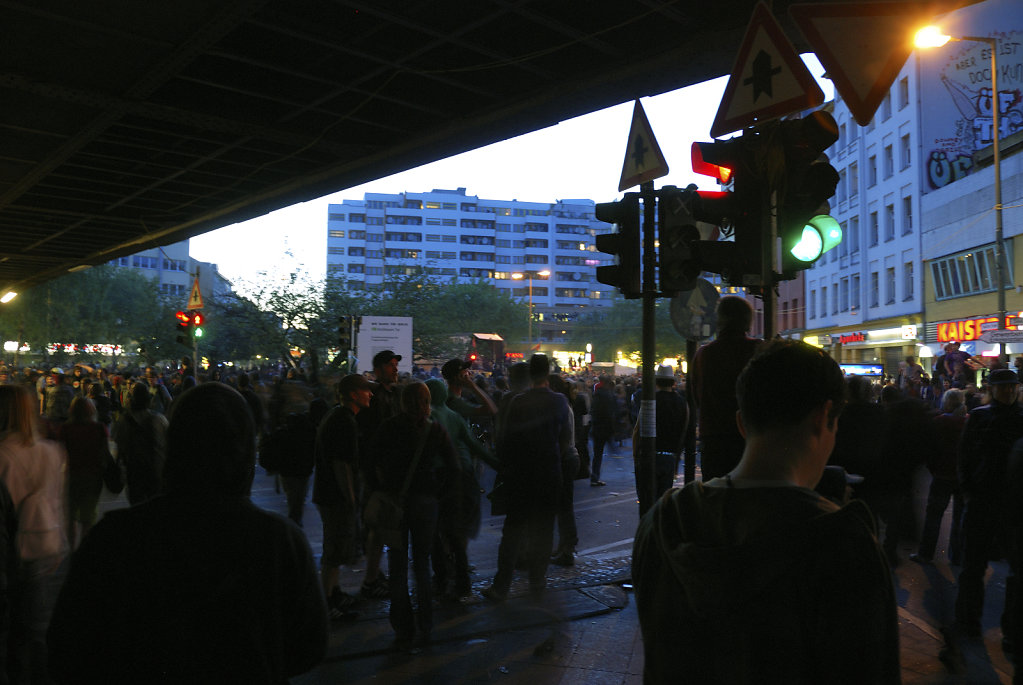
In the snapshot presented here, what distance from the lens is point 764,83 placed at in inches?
189

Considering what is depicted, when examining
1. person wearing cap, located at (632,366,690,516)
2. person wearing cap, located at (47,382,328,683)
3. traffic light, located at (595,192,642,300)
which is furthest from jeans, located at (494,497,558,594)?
person wearing cap, located at (47,382,328,683)

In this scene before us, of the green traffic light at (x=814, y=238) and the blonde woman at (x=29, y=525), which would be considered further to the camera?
the green traffic light at (x=814, y=238)

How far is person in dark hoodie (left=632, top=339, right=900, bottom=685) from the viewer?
141cm

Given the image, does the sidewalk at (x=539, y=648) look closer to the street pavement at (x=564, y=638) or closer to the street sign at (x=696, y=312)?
the street pavement at (x=564, y=638)

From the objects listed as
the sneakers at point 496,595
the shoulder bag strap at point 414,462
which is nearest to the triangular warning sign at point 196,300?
the sneakers at point 496,595

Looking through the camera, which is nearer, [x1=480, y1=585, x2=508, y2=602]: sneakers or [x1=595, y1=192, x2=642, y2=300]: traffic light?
[x1=480, y1=585, x2=508, y2=602]: sneakers

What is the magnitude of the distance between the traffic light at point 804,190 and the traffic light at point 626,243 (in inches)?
71.1

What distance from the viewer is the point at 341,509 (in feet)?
20.7

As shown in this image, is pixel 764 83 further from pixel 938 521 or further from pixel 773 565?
pixel 938 521

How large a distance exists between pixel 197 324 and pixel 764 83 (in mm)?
14962

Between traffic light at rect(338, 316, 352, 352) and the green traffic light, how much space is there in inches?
747

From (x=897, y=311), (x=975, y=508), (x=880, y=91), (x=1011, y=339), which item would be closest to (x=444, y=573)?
(x=975, y=508)

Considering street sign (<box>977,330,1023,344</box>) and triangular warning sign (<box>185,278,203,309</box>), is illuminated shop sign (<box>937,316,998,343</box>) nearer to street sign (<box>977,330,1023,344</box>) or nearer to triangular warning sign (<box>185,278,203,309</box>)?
street sign (<box>977,330,1023,344</box>)

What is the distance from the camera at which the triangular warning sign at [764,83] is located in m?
4.55
